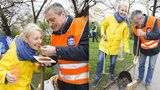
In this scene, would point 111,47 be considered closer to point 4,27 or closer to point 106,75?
point 106,75

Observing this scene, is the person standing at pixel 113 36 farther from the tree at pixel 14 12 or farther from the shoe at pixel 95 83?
the tree at pixel 14 12

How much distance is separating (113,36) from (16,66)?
565mm

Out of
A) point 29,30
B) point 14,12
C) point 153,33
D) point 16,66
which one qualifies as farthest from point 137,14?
point 14,12

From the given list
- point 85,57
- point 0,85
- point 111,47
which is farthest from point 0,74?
point 111,47

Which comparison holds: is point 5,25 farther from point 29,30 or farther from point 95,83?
point 95,83

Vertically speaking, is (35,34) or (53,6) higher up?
(53,6)

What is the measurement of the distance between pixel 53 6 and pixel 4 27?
4.82ft

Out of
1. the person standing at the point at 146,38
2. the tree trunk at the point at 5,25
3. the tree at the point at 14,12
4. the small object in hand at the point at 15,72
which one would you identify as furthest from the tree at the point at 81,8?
the tree trunk at the point at 5,25

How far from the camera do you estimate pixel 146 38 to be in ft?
5.74

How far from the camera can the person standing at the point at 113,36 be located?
1.81 metres

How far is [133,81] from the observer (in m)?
1.85

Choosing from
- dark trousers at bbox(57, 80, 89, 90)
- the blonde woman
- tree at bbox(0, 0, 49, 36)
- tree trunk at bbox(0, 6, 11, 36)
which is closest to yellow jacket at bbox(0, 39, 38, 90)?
the blonde woman

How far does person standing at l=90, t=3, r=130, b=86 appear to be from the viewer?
5.95 ft

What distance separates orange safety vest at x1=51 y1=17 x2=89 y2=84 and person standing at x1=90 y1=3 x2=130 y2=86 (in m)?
0.11
